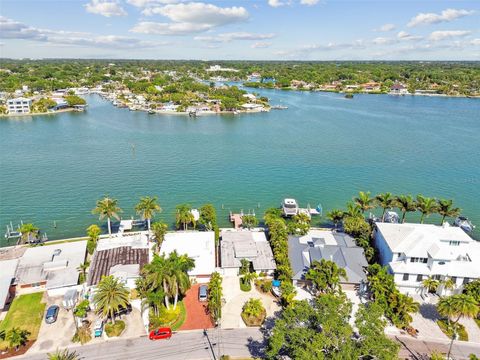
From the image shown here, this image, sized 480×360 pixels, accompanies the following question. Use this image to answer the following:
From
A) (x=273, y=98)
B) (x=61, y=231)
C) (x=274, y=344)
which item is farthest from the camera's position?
(x=273, y=98)

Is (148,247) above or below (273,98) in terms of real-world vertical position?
below

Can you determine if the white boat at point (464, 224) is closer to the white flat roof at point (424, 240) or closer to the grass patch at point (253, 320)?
the white flat roof at point (424, 240)

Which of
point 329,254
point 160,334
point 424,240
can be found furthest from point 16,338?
point 424,240

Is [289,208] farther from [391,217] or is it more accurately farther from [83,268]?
[83,268]

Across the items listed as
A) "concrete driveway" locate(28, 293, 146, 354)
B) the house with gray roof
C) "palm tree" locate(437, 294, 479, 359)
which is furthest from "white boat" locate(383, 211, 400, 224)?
"concrete driveway" locate(28, 293, 146, 354)

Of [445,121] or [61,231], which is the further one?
[445,121]

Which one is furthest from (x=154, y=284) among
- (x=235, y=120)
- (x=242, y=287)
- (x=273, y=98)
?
(x=273, y=98)

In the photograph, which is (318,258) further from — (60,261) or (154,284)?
(60,261)
